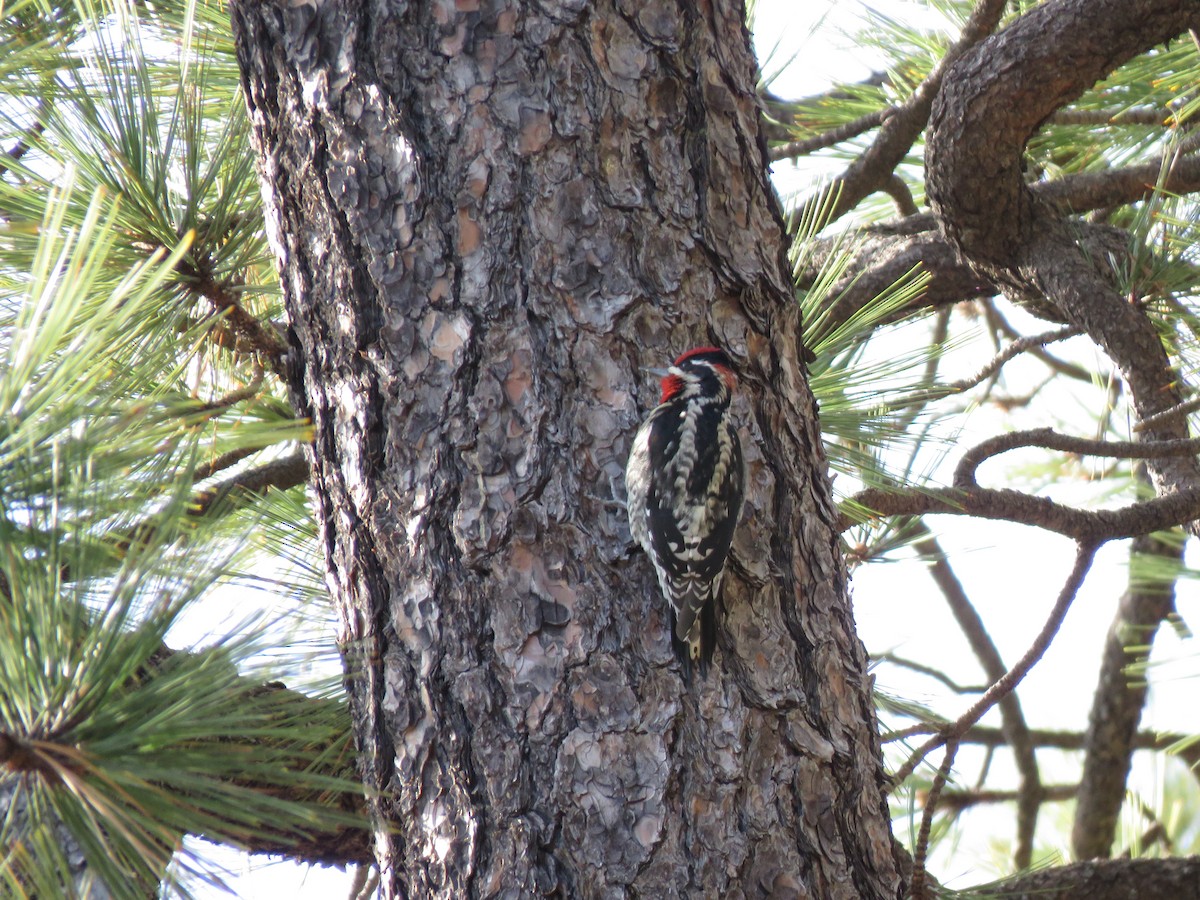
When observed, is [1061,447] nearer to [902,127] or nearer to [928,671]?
[902,127]

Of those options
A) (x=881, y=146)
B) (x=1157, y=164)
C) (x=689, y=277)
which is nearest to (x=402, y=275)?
(x=689, y=277)

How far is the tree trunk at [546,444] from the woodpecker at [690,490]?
3cm

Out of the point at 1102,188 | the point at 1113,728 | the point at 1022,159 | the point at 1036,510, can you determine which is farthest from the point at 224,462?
the point at 1113,728

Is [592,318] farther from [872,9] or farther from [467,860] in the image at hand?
[872,9]

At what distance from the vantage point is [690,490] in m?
2.08

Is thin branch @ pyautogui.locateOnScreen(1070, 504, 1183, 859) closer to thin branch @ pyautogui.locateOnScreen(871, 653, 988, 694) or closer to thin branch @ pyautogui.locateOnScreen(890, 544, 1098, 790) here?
thin branch @ pyautogui.locateOnScreen(871, 653, 988, 694)

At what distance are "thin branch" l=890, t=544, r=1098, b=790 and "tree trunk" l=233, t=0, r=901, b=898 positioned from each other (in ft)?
2.34

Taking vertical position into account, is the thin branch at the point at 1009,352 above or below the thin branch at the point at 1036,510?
above

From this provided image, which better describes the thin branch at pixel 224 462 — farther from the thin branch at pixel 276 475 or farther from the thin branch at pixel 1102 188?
the thin branch at pixel 1102 188

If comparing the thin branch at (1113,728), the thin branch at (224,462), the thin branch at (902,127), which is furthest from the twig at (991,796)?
the thin branch at (224,462)

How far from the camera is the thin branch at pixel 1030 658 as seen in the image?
236cm

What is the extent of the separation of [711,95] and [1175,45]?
5.82ft

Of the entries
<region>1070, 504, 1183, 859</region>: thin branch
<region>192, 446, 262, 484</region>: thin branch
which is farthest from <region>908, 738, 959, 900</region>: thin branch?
<region>1070, 504, 1183, 859</region>: thin branch

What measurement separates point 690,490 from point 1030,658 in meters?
0.96
